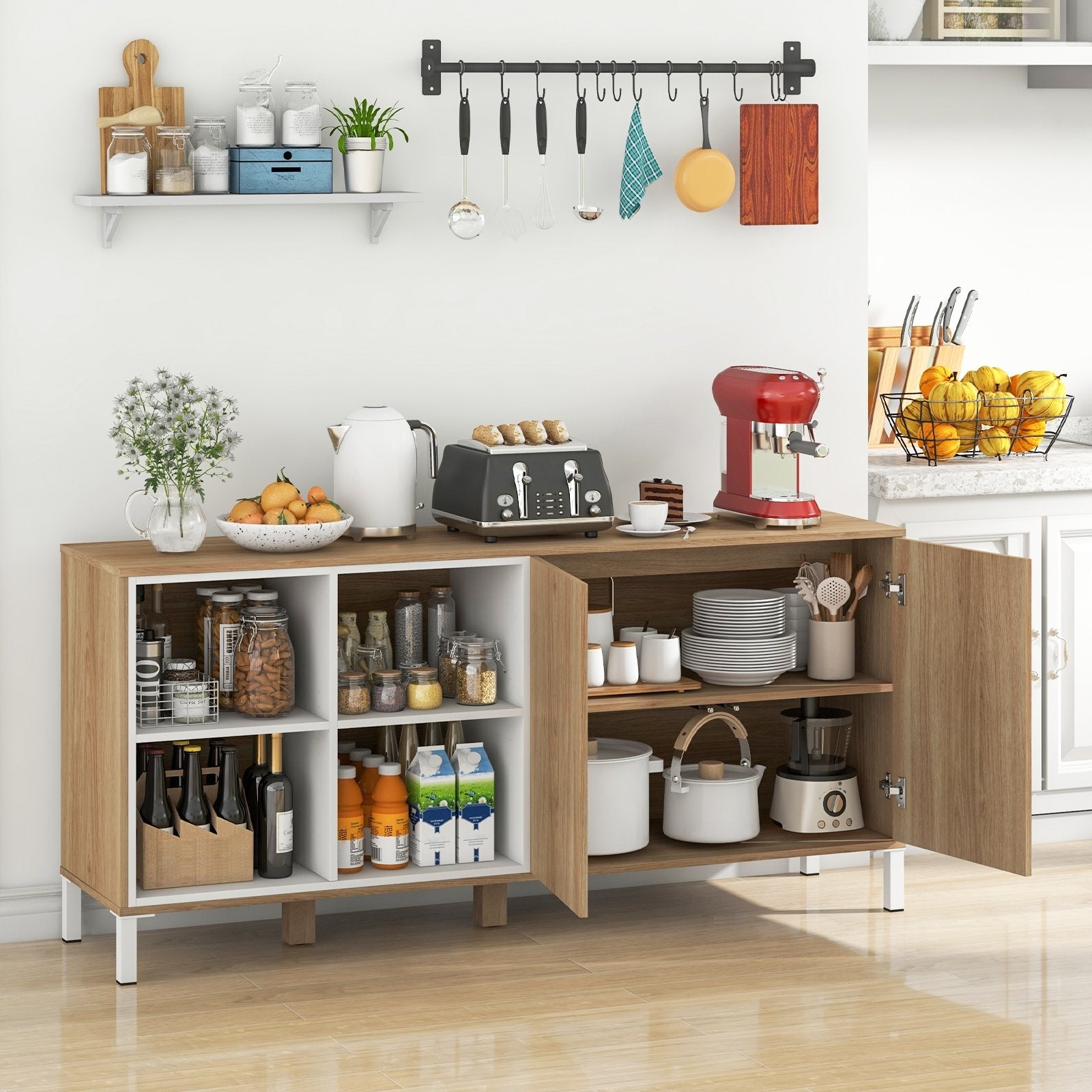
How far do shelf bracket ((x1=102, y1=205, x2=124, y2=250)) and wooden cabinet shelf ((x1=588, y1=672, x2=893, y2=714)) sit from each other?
4.37 feet

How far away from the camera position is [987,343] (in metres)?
5.07

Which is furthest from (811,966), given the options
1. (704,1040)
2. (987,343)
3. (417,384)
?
(987,343)

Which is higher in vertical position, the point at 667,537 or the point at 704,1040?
the point at 667,537

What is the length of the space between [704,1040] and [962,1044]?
444 mm

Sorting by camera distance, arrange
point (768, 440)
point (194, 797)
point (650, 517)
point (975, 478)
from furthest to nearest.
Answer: point (975, 478)
point (768, 440)
point (650, 517)
point (194, 797)

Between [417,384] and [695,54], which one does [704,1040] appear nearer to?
[417,384]

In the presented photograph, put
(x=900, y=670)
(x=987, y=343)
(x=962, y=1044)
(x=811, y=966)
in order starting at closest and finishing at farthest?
(x=962, y=1044) → (x=811, y=966) → (x=900, y=670) → (x=987, y=343)

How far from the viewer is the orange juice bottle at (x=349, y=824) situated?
3691 mm

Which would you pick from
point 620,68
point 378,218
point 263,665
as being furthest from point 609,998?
point 620,68

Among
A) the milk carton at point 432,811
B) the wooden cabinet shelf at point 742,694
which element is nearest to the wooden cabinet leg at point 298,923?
the milk carton at point 432,811

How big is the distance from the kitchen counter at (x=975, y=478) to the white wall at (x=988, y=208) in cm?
64

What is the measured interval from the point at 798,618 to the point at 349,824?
107cm

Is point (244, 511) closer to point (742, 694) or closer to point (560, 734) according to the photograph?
point (560, 734)

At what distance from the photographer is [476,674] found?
3.76m
